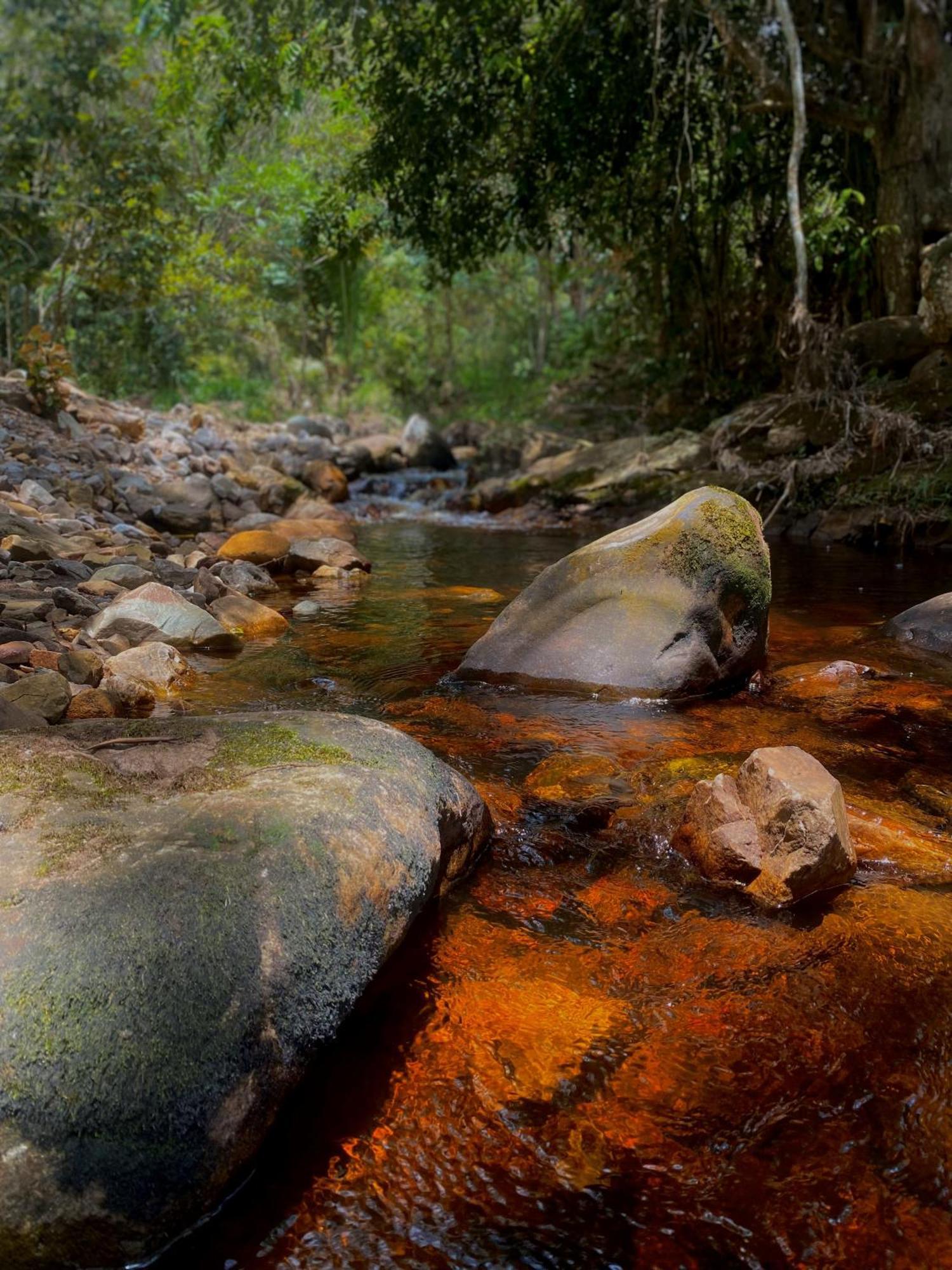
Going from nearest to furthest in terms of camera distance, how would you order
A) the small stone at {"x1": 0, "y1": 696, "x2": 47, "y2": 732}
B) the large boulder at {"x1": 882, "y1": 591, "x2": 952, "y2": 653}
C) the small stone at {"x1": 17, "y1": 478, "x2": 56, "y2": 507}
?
the small stone at {"x1": 0, "y1": 696, "x2": 47, "y2": 732}
the large boulder at {"x1": 882, "y1": 591, "x2": 952, "y2": 653}
the small stone at {"x1": 17, "y1": 478, "x2": 56, "y2": 507}

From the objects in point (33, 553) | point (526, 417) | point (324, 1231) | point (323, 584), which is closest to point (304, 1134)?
point (324, 1231)

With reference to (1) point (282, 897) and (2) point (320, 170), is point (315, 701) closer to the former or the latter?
(1) point (282, 897)

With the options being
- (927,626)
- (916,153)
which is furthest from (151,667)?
(916,153)

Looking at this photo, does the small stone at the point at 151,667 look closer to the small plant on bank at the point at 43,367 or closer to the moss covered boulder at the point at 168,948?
the moss covered boulder at the point at 168,948

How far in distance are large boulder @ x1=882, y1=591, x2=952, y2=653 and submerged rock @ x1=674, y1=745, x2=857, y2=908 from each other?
2.56 meters

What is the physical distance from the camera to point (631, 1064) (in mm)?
1758

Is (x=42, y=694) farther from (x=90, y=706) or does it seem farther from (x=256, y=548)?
(x=256, y=548)

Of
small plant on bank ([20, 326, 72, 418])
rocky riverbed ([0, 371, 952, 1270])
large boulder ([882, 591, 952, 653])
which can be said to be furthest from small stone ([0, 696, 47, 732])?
small plant on bank ([20, 326, 72, 418])

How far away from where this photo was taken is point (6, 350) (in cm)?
1328

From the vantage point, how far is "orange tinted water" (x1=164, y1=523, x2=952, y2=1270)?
1.42 meters

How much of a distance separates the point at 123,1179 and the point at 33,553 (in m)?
4.95

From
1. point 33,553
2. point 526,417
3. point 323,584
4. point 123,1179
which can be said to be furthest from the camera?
point 526,417

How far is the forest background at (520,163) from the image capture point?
870 centimetres

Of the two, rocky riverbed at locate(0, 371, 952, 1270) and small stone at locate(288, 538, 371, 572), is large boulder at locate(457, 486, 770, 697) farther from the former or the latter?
small stone at locate(288, 538, 371, 572)
